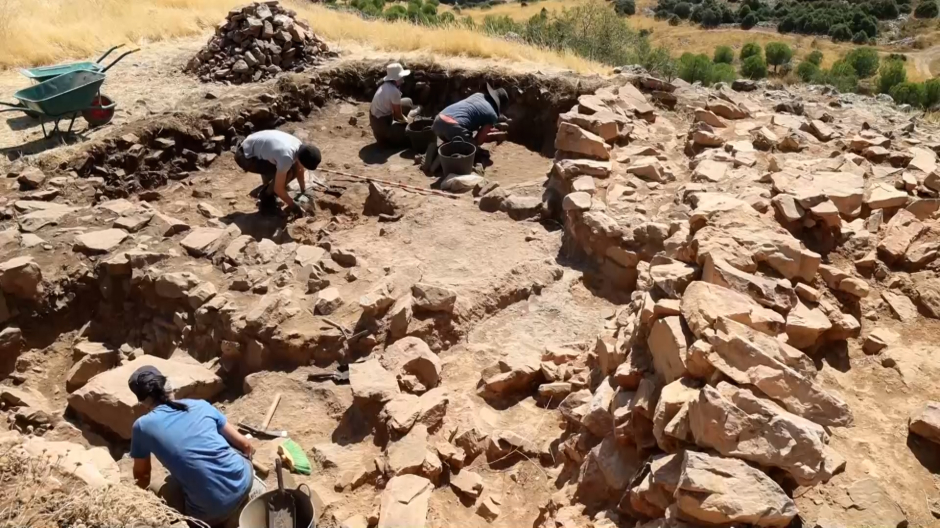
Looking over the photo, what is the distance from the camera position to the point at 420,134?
9.37m

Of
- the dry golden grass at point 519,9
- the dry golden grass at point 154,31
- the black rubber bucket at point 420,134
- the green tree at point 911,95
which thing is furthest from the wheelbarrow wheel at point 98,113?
the dry golden grass at point 519,9

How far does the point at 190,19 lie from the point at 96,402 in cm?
1036

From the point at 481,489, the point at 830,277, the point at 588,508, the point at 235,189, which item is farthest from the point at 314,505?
the point at 235,189

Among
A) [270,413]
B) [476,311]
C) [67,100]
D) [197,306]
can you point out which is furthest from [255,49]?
[270,413]

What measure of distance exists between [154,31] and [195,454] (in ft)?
36.6

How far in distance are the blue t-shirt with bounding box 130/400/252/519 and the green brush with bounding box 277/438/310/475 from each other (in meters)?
0.49

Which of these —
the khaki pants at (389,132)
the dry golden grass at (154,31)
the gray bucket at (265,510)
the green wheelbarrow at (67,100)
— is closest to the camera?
A: the gray bucket at (265,510)

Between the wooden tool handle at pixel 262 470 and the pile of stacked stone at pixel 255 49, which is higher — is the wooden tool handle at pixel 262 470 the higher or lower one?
the lower one

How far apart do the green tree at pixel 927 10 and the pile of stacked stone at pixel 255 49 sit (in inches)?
1840

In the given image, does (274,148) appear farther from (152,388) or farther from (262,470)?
(152,388)

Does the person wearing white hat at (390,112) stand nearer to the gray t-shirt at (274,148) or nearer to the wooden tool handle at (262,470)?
the gray t-shirt at (274,148)

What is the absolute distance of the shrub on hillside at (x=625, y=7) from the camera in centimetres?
4566

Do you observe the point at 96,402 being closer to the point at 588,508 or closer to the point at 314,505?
the point at 314,505

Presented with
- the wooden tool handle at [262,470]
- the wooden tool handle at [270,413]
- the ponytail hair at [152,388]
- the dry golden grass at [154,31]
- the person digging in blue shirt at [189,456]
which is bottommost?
the wooden tool handle at [270,413]
